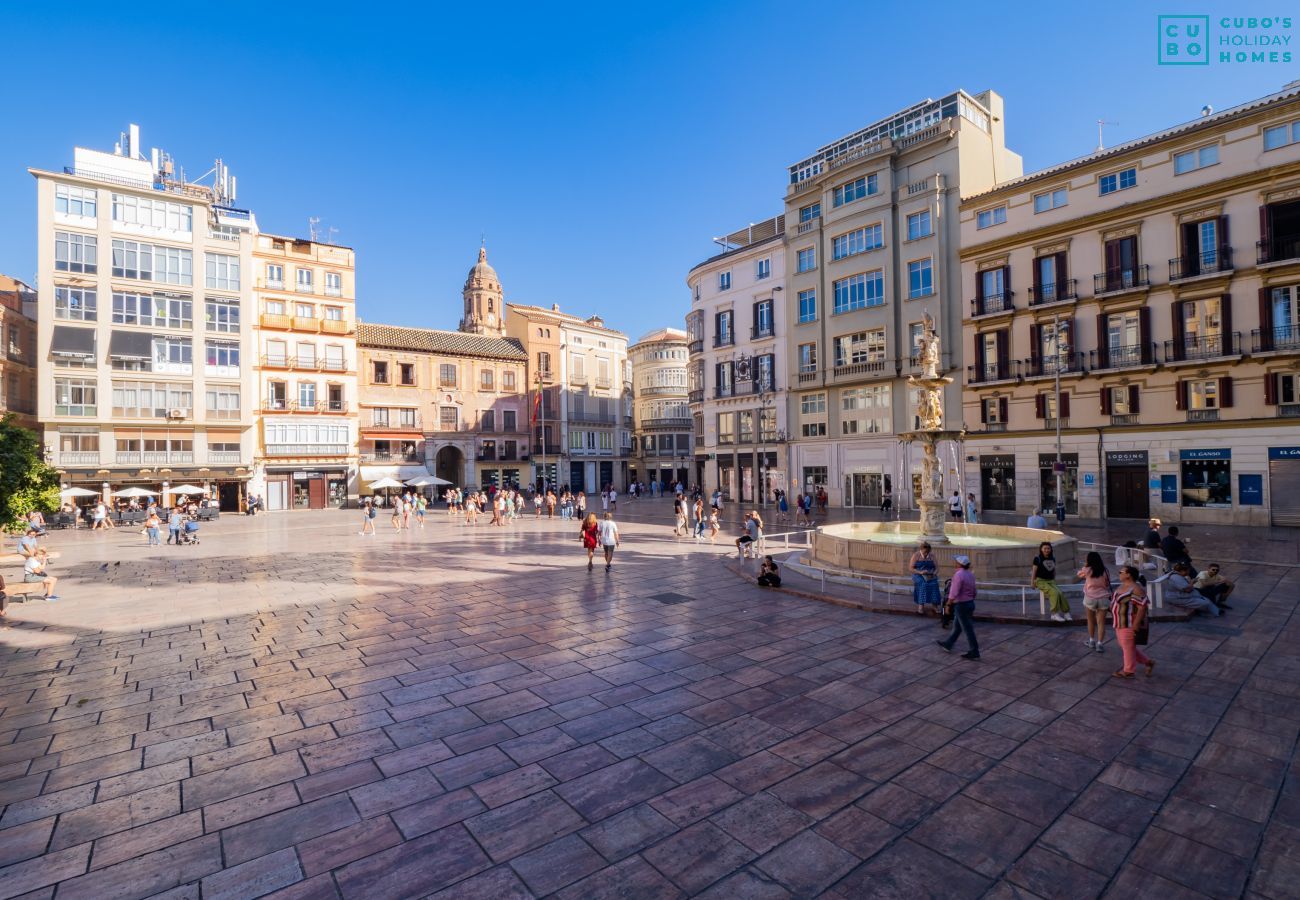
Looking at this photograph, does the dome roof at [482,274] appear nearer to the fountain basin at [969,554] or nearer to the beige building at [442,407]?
the beige building at [442,407]

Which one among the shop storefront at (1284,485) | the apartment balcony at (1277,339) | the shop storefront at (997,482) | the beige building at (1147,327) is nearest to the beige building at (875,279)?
the shop storefront at (997,482)

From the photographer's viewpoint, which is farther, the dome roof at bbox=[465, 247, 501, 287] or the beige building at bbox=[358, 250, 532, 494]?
the dome roof at bbox=[465, 247, 501, 287]

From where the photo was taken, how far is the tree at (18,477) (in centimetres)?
1697

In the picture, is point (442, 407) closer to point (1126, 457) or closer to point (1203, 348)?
point (1126, 457)

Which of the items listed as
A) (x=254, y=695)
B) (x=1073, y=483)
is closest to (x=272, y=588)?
(x=254, y=695)

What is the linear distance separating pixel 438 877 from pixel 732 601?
886 cm

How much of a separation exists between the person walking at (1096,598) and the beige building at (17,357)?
5063cm

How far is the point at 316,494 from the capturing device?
44.9 metres

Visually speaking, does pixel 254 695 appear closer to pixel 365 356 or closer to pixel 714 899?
pixel 714 899

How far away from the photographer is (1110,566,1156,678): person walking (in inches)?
302

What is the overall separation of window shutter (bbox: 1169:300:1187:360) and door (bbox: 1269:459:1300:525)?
5427 millimetres

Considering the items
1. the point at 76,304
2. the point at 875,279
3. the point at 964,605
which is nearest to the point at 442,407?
the point at 76,304

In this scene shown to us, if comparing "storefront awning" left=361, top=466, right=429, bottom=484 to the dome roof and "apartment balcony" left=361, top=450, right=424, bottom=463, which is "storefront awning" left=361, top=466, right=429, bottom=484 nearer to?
"apartment balcony" left=361, top=450, right=424, bottom=463

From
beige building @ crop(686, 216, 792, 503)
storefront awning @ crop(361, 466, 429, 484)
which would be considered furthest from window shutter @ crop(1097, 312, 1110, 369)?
storefront awning @ crop(361, 466, 429, 484)
